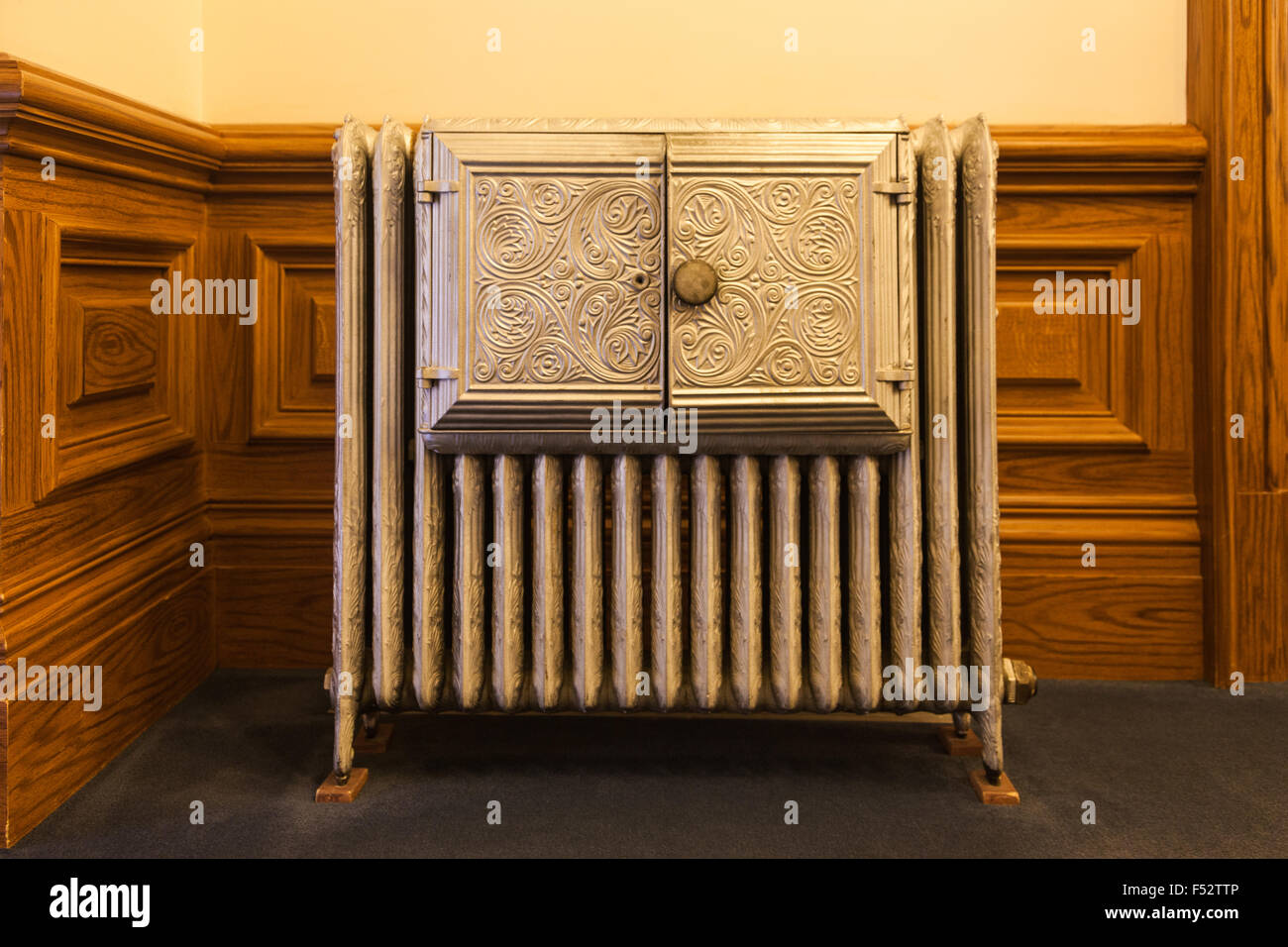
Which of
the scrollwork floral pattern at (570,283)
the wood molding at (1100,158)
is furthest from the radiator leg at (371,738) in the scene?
the wood molding at (1100,158)

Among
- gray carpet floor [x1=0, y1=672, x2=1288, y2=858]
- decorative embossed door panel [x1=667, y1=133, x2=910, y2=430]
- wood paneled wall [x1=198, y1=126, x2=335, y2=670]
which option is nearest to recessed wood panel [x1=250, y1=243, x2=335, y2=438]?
wood paneled wall [x1=198, y1=126, x2=335, y2=670]

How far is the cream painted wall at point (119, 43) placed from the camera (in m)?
1.48

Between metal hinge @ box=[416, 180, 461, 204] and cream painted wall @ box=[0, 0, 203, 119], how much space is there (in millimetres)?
573

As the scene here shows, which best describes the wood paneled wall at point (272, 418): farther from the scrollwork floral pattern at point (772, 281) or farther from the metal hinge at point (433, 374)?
the scrollwork floral pattern at point (772, 281)

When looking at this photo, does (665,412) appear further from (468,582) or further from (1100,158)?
(1100,158)

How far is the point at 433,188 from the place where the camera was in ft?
4.53

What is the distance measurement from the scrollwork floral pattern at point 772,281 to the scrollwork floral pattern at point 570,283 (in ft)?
0.15

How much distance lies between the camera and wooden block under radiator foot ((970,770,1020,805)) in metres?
Result: 1.42

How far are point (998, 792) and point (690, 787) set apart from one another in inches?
15.7

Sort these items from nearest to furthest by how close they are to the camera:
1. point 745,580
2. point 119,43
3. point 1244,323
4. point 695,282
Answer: point 695,282, point 745,580, point 119,43, point 1244,323

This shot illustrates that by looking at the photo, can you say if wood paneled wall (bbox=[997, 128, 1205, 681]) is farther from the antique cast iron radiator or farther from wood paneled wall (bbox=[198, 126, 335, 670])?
wood paneled wall (bbox=[198, 126, 335, 670])

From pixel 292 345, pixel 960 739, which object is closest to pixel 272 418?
pixel 292 345
